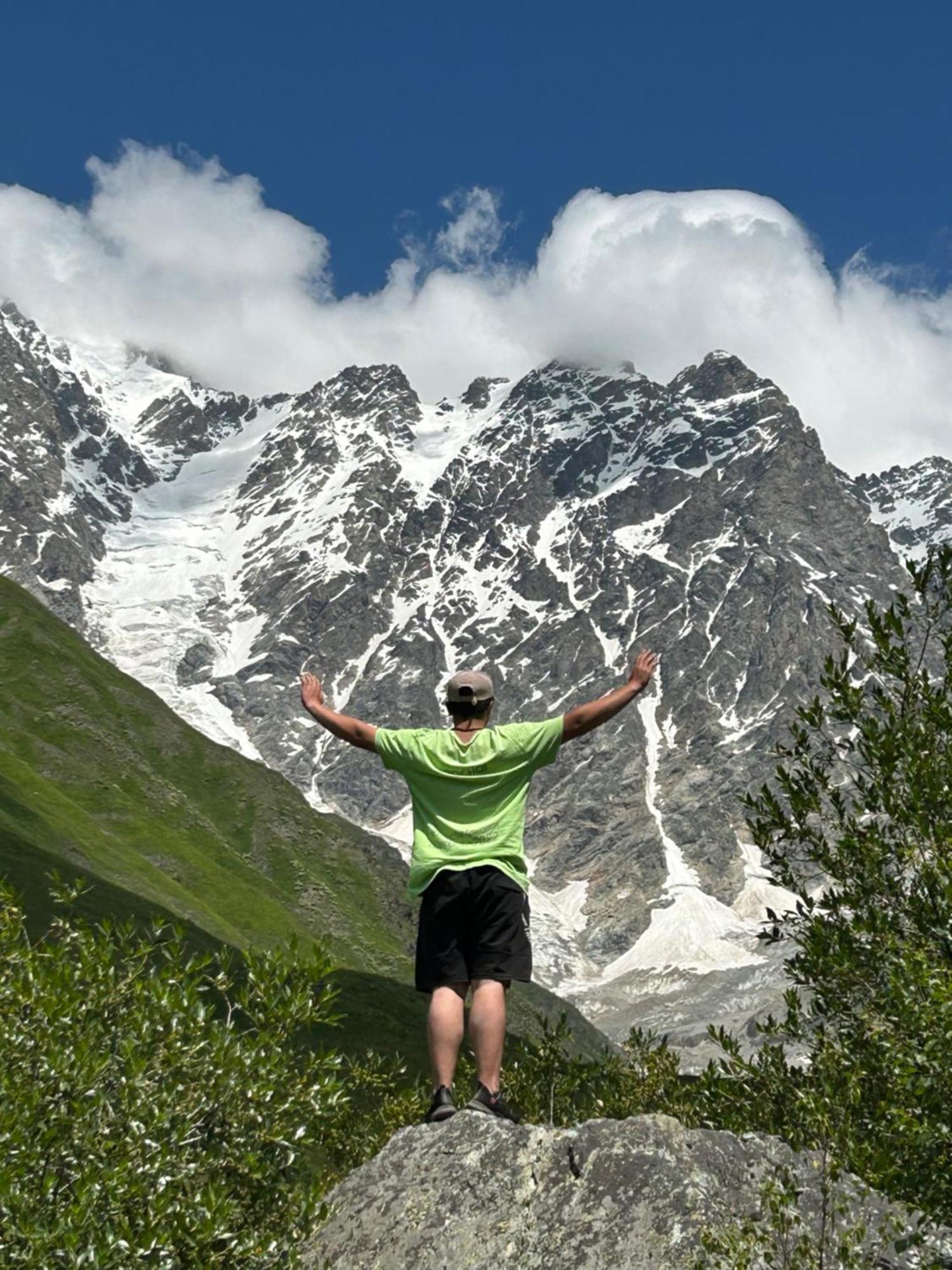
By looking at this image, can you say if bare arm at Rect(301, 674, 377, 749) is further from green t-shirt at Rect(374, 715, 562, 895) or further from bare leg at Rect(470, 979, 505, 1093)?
bare leg at Rect(470, 979, 505, 1093)

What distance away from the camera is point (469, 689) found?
41.3ft

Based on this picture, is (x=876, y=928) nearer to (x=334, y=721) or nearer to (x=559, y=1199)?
(x=559, y=1199)

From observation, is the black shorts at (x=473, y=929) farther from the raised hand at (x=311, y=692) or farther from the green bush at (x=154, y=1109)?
the raised hand at (x=311, y=692)

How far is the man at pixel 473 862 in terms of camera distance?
38.5 feet

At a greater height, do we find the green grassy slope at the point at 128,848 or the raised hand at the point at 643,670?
the green grassy slope at the point at 128,848

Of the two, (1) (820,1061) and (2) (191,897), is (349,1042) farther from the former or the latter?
(1) (820,1061)

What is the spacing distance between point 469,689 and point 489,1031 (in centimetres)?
321

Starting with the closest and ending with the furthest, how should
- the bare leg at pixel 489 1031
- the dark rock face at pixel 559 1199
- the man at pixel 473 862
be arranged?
1. the dark rock face at pixel 559 1199
2. the bare leg at pixel 489 1031
3. the man at pixel 473 862

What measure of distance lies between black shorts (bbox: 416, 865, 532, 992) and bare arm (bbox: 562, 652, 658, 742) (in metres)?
1.52

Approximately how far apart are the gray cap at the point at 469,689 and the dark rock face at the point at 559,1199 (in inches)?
152

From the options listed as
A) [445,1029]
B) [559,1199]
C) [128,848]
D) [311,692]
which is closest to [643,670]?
[311,692]

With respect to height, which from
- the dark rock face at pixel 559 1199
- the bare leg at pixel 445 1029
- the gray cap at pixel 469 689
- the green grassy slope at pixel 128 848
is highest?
the green grassy slope at pixel 128 848

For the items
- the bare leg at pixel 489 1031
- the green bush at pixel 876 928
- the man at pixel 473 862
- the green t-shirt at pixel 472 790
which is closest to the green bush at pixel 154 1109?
the man at pixel 473 862

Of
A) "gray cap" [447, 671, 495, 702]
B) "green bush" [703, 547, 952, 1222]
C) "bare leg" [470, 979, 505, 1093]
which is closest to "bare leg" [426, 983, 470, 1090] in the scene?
"bare leg" [470, 979, 505, 1093]
